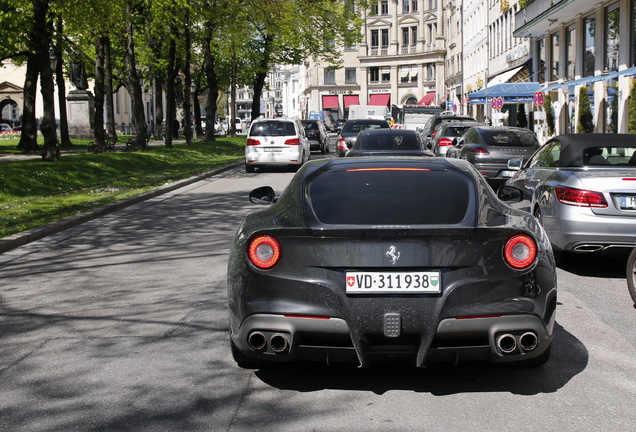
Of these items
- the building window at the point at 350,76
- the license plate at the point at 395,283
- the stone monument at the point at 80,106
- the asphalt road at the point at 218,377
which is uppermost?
the building window at the point at 350,76

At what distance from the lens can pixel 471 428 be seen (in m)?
4.50

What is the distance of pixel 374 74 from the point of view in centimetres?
11250

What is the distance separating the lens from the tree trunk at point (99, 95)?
98.5 feet

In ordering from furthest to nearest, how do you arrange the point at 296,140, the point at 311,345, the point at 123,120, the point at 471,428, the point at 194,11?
the point at 123,120 < the point at 194,11 < the point at 296,140 < the point at 311,345 < the point at 471,428

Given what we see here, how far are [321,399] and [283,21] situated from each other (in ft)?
A: 130

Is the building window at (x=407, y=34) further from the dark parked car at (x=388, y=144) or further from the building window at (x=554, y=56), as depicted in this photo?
the dark parked car at (x=388, y=144)

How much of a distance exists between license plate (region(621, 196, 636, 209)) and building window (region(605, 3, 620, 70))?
23.1 meters

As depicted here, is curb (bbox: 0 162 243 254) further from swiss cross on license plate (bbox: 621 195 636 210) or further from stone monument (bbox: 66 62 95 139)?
stone monument (bbox: 66 62 95 139)

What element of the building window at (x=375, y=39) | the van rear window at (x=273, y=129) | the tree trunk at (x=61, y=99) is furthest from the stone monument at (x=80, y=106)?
the building window at (x=375, y=39)

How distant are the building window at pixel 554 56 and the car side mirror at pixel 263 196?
3554cm

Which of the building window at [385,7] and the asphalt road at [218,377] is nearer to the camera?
the asphalt road at [218,377]

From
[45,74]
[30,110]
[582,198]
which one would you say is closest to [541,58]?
[30,110]

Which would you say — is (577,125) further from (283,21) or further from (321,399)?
(321,399)

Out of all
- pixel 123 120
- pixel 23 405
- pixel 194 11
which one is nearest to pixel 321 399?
pixel 23 405
